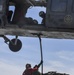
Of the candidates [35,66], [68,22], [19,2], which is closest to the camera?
[68,22]

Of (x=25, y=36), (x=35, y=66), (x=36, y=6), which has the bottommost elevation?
(x=35, y=66)

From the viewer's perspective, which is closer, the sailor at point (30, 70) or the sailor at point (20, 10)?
the sailor at point (20, 10)

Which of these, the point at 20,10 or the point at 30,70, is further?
the point at 30,70

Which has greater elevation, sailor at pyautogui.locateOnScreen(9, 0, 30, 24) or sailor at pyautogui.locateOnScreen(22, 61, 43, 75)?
sailor at pyautogui.locateOnScreen(9, 0, 30, 24)

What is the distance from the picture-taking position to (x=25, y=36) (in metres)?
20.2

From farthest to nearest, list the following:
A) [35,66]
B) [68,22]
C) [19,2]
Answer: [35,66], [19,2], [68,22]

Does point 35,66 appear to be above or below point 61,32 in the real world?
below

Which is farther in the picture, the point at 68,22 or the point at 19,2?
the point at 19,2

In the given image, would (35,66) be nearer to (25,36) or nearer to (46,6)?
(25,36)

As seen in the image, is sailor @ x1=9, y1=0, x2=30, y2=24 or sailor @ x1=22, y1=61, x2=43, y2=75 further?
sailor @ x1=22, y1=61, x2=43, y2=75

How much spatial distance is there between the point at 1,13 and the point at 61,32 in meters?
2.76

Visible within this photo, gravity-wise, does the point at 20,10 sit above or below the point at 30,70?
above

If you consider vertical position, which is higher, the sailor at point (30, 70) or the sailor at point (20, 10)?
the sailor at point (20, 10)

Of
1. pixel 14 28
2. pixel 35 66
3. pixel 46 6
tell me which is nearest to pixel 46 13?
pixel 46 6
